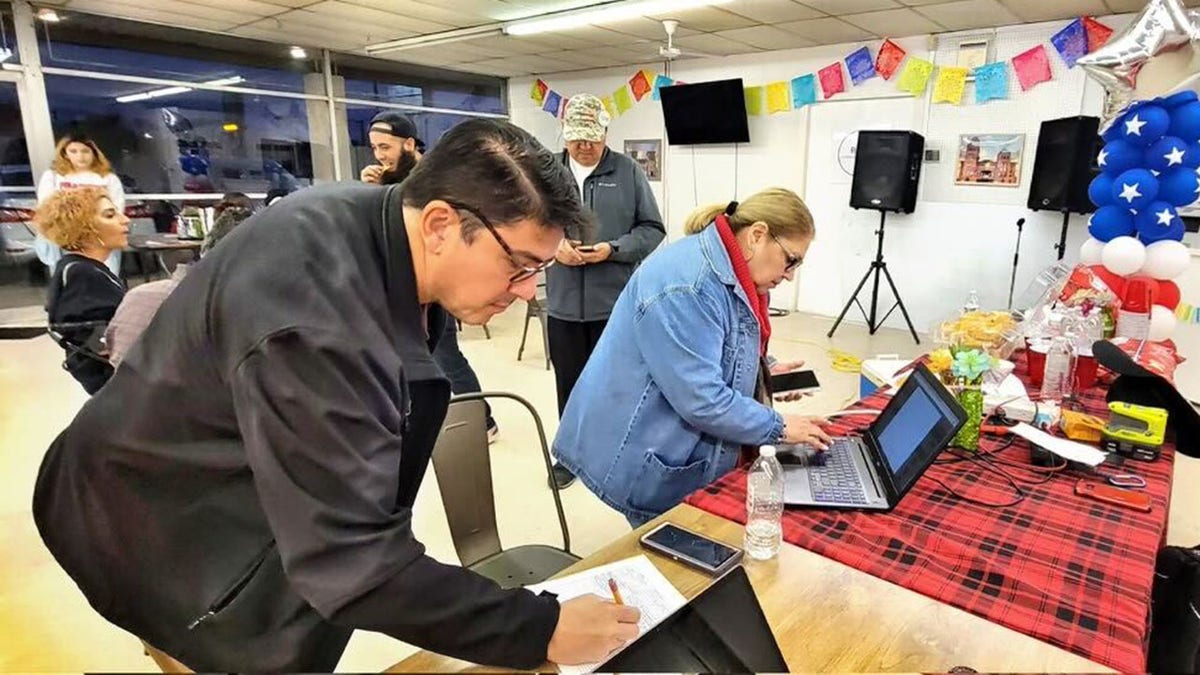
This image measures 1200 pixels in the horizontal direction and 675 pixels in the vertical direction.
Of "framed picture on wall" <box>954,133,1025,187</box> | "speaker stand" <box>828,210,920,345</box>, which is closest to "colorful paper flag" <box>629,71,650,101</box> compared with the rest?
"speaker stand" <box>828,210,920,345</box>

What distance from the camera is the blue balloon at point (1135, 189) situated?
2705 mm

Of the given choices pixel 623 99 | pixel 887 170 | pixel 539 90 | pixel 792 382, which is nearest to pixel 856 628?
pixel 792 382

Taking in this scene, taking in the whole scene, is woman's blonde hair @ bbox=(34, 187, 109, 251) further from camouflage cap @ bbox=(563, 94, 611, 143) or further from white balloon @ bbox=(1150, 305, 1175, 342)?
white balloon @ bbox=(1150, 305, 1175, 342)

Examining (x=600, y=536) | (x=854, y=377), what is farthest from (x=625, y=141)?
(x=600, y=536)

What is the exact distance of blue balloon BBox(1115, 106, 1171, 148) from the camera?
263 cm

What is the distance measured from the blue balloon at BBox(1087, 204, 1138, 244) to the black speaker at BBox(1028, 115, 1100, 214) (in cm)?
165

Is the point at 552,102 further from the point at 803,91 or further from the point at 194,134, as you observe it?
the point at 194,134

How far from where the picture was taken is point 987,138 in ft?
16.6

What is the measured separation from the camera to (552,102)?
7766mm

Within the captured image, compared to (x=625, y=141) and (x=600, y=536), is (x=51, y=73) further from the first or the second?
(x=600, y=536)

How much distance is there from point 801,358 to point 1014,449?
3232mm

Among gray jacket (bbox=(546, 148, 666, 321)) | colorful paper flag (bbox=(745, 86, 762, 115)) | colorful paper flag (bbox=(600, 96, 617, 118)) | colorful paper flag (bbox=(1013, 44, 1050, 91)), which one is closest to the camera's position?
gray jacket (bbox=(546, 148, 666, 321))

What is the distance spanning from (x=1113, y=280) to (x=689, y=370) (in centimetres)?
238

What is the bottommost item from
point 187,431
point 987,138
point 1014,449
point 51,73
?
point 1014,449
